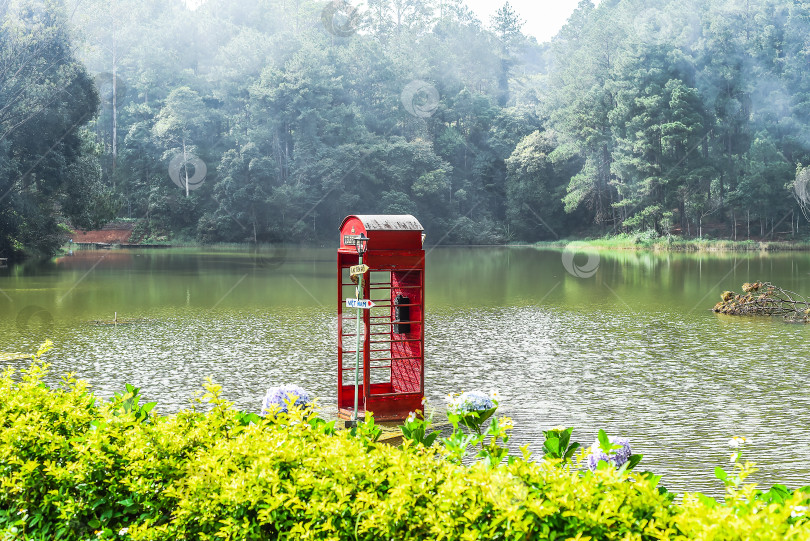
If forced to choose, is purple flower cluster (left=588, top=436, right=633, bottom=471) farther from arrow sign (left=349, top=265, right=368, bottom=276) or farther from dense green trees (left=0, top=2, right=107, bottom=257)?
dense green trees (left=0, top=2, right=107, bottom=257)

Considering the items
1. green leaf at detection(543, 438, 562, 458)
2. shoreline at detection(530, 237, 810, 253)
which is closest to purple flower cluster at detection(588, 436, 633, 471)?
green leaf at detection(543, 438, 562, 458)

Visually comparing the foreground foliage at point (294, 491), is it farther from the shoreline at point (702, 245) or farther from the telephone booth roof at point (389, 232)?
the shoreline at point (702, 245)

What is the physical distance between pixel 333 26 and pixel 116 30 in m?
23.5

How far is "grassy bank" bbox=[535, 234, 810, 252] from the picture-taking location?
52562 mm

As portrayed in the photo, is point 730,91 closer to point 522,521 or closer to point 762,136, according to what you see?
point 762,136

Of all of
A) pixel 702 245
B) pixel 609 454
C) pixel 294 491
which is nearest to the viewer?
pixel 294 491

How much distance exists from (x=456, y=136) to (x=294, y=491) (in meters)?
74.7

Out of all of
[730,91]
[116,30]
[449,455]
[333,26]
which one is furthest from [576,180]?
[449,455]

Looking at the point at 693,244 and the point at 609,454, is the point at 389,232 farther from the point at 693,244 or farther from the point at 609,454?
the point at 693,244

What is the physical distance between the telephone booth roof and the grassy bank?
48.6m

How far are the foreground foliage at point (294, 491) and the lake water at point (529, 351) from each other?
3819mm

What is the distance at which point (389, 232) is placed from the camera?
26.6 ft

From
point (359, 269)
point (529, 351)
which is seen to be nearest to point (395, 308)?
point (359, 269)

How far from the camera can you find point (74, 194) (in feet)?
133
